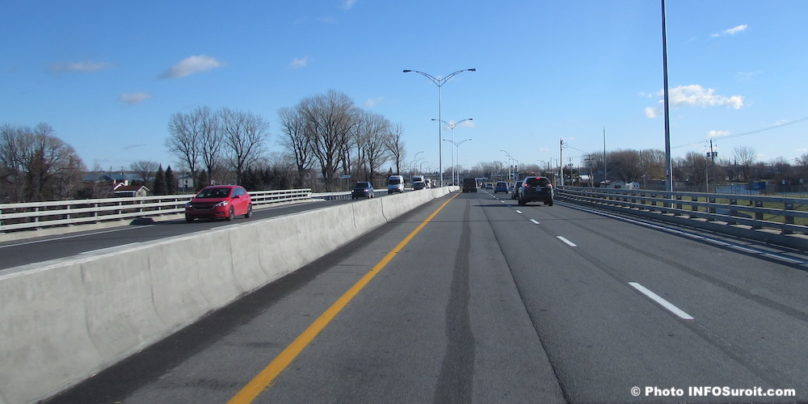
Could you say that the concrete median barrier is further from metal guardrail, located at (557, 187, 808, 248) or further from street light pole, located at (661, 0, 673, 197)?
street light pole, located at (661, 0, 673, 197)

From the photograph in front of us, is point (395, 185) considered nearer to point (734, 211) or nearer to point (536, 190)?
point (536, 190)

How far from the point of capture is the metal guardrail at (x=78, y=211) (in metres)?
20.8

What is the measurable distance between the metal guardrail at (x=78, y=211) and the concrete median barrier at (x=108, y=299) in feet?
51.1

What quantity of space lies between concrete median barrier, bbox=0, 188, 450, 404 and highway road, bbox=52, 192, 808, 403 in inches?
8.8

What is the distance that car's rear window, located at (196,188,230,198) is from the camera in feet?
85.1

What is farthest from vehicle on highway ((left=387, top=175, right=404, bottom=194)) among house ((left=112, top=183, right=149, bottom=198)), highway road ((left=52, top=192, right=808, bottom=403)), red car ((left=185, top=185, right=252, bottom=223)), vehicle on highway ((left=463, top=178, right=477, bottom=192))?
highway road ((left=52, top=192, right=808, bottom=403))

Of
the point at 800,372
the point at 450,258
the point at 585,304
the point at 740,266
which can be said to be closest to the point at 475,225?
the point at 450,258

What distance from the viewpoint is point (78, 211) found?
2269 centimetres

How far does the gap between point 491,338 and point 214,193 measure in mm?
22257

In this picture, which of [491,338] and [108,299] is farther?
[491,338]

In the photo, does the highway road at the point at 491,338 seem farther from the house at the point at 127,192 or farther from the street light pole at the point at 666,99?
the house at the point at 127,192

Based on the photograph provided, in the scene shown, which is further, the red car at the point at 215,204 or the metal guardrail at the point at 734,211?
the red car at the point at 215,204

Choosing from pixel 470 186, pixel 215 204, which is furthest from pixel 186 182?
pixel 215 204

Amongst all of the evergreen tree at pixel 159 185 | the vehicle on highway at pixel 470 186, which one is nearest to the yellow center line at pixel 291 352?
the vehicle on highway at pixel 470 186
